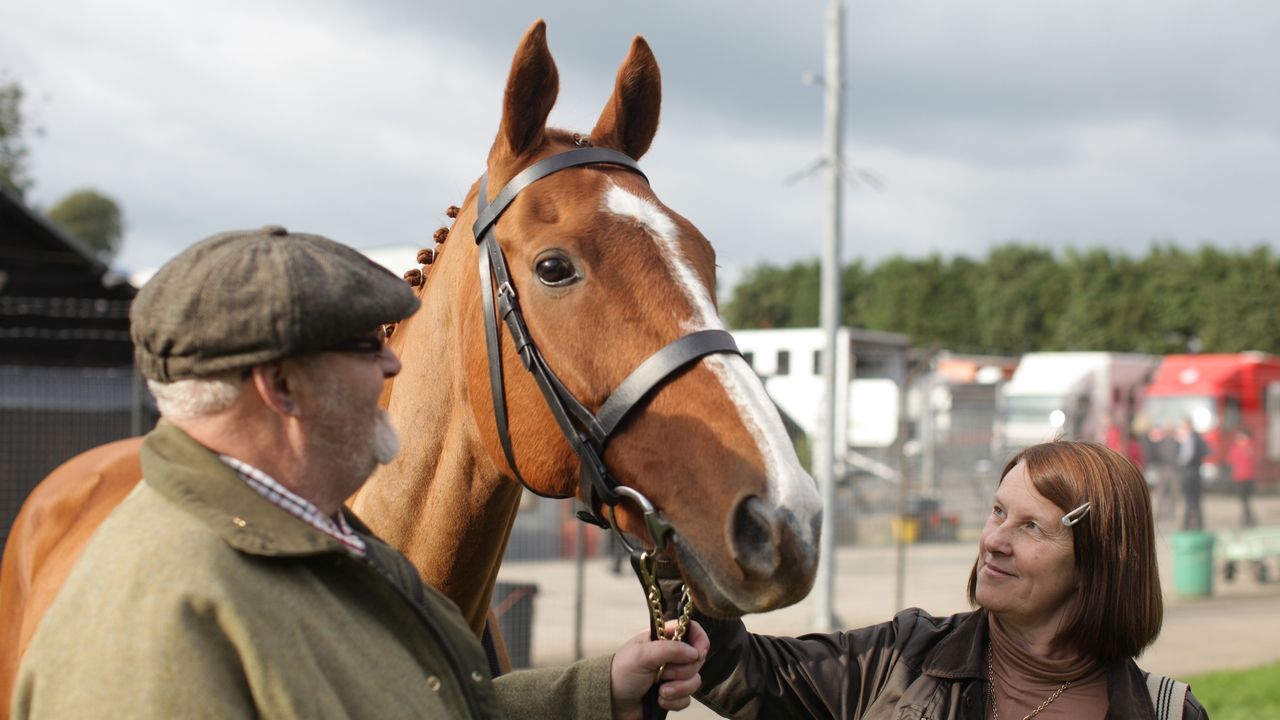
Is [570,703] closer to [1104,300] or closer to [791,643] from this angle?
[791,643]

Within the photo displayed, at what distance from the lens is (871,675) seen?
254cm

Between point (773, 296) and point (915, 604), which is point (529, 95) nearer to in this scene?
point (915, 604)

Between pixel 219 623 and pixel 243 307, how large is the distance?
0.39 metres

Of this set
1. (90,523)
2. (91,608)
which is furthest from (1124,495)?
(90,523)

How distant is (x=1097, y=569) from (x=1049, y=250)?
50.1 m

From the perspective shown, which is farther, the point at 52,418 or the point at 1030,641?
the point at 52,418

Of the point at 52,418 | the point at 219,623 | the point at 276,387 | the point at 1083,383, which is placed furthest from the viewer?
the point at 1083,383

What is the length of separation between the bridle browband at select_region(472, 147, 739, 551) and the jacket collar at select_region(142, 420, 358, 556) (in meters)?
0.74

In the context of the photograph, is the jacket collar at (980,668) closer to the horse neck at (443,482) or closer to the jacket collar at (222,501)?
the horse neck at (443,482)

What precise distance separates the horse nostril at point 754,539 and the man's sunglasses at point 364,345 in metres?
0.67

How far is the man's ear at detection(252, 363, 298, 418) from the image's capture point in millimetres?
1454

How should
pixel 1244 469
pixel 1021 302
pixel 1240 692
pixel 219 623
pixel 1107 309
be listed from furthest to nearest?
pixel 1021 302 < pixel 1107 309 < pixel 1244 469 < pixel 1240 692 < pixel 219 623

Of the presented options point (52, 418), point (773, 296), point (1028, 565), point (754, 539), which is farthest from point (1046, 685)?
point (773, 296)

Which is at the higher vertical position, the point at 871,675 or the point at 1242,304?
the point at 1242,304
